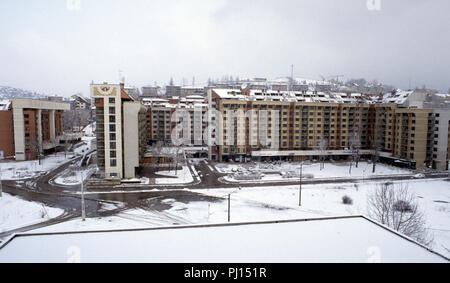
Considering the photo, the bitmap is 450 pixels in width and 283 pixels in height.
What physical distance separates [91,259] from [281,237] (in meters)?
6.98

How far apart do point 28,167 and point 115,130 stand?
2118 cm

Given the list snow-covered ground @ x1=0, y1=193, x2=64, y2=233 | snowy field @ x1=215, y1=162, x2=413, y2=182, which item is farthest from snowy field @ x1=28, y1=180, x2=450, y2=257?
snowy field @ x1=215, y1=162, x2=413, y2=182

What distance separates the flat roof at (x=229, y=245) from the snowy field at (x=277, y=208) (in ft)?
39.9

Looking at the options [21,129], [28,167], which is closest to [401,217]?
[28,167]

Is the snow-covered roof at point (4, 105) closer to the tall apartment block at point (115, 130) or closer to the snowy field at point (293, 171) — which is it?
the tall apartment block at point (115, 130)

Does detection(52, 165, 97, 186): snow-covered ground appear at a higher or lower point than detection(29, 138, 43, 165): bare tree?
lower

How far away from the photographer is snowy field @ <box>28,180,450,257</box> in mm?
24391

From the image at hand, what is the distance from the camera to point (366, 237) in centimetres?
1187

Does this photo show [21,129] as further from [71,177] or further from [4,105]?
[71,177]

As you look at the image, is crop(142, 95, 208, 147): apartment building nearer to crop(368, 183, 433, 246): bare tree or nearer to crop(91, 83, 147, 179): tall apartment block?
crop(91, 83, 147, 179): tall apartment block

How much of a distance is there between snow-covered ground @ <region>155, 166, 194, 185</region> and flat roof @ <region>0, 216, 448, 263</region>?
27.4 metres

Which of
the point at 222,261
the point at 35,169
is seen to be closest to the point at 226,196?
the point at 222,261
